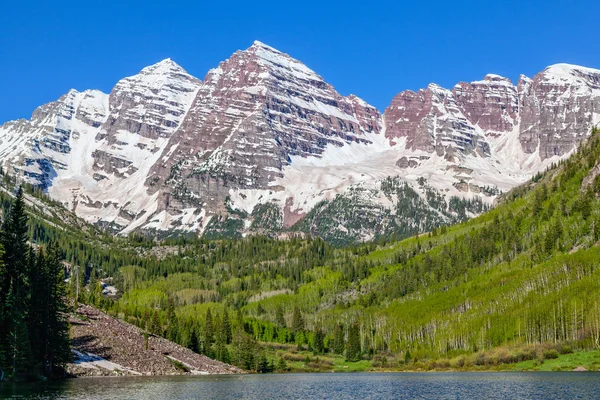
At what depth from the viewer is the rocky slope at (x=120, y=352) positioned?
149 meters

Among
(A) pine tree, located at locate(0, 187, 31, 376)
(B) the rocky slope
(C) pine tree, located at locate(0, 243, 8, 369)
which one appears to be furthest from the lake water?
(B) the rocky slope

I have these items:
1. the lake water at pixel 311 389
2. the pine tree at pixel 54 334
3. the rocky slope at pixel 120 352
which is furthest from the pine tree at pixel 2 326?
the rocky slope at pixel 120 352

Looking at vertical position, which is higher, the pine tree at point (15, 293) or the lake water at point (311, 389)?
the pine tree at point (15, 293)

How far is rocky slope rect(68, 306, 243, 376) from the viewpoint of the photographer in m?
149

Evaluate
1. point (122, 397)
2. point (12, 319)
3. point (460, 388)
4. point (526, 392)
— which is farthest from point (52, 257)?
point (526, 392)

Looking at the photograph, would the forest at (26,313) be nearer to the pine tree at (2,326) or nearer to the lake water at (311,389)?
the pine tree at (2,326)

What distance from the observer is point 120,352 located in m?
158

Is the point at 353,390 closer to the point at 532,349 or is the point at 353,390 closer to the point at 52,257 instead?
the point at 52,257

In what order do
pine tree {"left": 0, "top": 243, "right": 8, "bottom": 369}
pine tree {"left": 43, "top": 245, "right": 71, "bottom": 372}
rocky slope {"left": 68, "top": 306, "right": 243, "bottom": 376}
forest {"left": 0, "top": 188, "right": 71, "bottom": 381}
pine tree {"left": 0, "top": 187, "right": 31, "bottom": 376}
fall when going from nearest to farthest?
pine tree {"left": 0, "top": 243, "right": 8, "bottom": 369}, pine tree {"left": 0, "top": 187, "right": 31, "bottom": 376}, forest {"left": 0, "top": 188, "right": 71, "bottom": 381}, pine tree {"left": 43, "top": 245, "right": 71, "bottom": 372}, rocky slope {"left": 68, "top": 306, "right": 243, "bottom": 376}

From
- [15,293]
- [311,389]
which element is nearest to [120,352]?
[15,293]

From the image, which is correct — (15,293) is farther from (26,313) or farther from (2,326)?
(2,326)

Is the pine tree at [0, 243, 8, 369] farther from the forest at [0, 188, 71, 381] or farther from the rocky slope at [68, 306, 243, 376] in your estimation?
the rocky slope at [68, 306, 243, 376]

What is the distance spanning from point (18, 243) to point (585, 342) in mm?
136586

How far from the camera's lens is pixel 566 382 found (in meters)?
131
